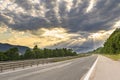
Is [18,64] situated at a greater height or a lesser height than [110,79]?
greater

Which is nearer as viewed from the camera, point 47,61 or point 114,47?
point 47,61

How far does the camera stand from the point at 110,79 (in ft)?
67.2

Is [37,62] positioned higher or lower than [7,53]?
lower

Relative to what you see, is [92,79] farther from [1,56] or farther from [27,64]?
[1,56]

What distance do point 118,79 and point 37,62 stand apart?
3454 centimetres

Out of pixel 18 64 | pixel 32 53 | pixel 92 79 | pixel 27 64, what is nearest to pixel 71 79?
pixel 92 79

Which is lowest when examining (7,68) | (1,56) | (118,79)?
(118,79)

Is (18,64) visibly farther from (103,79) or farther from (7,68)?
(103,79)

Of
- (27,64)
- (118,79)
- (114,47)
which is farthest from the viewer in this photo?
(114,47)

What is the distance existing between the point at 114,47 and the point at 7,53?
89795 mm

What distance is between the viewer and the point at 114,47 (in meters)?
170

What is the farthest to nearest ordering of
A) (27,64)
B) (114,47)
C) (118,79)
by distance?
(114,47) < (27,64) < (118,79)

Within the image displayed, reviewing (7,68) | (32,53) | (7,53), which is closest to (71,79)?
(7,68)

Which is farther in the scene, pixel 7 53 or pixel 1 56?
pixel 7 53
